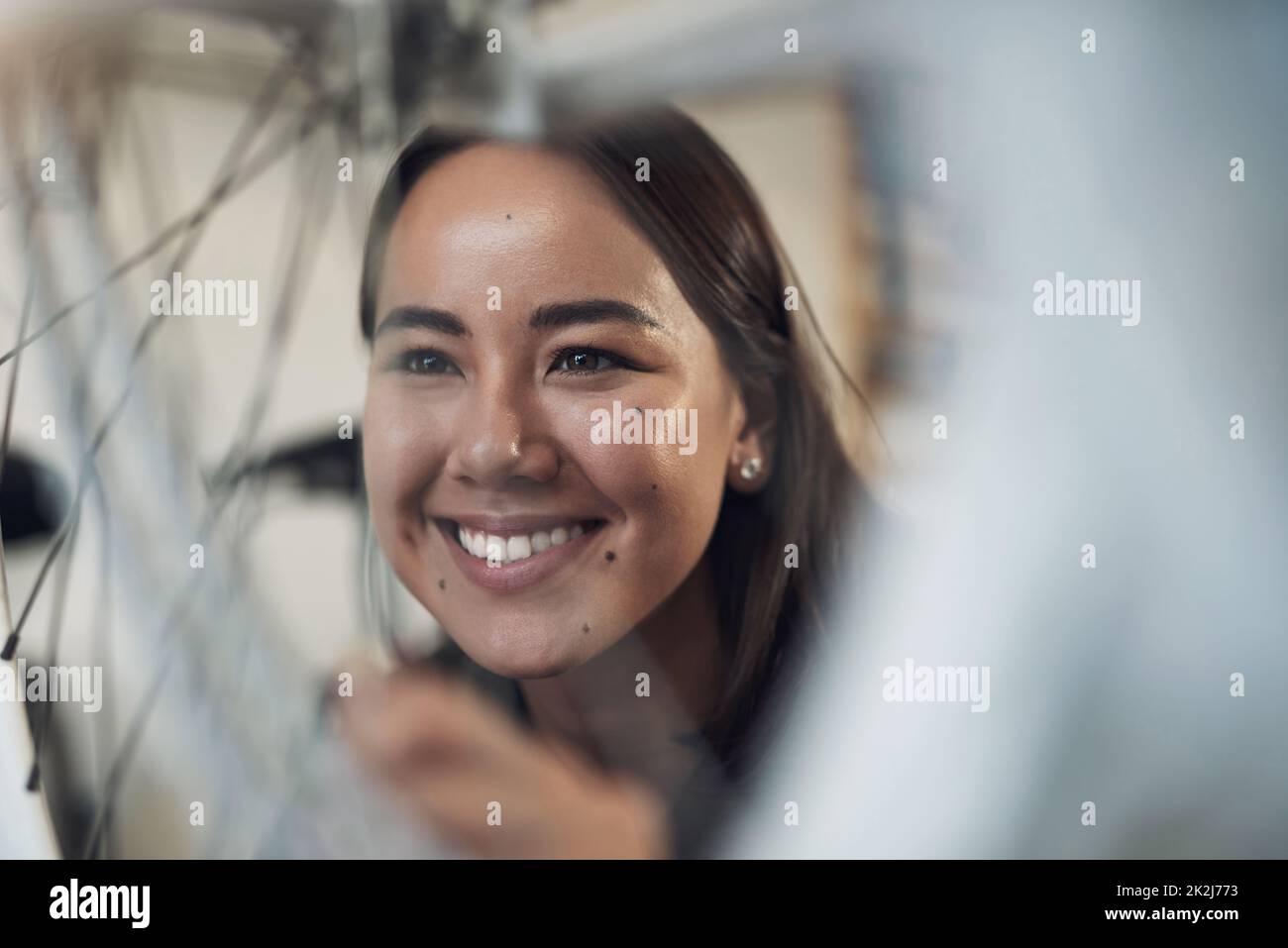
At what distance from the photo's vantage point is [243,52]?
1.35 m

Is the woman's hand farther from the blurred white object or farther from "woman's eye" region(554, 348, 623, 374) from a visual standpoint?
"woman's eye" region(554, 348, 623, 374)

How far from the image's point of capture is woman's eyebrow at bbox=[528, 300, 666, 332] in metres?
1.26

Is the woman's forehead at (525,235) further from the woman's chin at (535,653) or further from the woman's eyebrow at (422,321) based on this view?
the woman's chin at (535,653)

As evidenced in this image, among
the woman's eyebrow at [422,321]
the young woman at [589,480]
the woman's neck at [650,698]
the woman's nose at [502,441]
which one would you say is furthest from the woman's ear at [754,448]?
the woman's eyebrow at [422,321]

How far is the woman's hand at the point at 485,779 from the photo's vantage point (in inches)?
52.7

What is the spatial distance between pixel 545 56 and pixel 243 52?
41 centimetres

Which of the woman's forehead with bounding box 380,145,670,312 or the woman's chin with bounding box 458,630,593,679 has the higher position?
the woman's forehead with bounding box 380,145,670,312

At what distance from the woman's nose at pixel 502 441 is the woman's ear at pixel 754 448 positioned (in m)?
0.24

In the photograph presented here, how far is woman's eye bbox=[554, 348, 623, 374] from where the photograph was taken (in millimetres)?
1266

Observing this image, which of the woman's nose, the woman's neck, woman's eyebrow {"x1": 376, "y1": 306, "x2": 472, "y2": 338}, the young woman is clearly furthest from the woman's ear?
woman's eyebrow {"x1": 376, "y1": 306, "x2": 472, "y2": 338}

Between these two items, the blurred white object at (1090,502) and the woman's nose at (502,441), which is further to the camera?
the blurred white object at (1090,502)

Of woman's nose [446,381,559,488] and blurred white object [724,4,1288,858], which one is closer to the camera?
woman's nose [446,381,559,488]

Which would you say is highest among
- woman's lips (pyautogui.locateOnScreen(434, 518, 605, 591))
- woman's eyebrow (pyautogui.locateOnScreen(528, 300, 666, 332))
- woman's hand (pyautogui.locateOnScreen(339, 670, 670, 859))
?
woman's eyebrow (pyautogui.locateOnScreen(528, 300, 666, 332))

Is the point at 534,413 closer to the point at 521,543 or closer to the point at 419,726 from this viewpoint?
the point at 521,543
